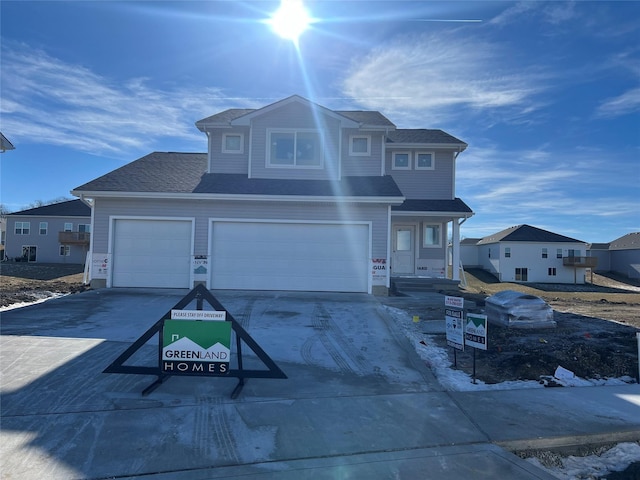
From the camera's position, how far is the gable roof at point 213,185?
12.6 metres

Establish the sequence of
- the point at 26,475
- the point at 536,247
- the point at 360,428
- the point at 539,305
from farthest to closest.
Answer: the point at 536,247, the point at 539,305, the point at 360,428, the point at 26,475

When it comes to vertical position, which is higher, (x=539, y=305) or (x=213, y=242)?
(x=213, y=242)

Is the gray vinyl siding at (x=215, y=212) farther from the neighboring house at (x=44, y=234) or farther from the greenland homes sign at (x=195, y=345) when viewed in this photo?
the neighboring house at (x=44, y=234)

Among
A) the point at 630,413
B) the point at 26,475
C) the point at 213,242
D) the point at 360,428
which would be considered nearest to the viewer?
the point at 26,475

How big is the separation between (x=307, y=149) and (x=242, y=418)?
1121 centimetres

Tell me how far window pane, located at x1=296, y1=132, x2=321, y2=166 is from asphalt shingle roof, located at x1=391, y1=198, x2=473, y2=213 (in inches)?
161

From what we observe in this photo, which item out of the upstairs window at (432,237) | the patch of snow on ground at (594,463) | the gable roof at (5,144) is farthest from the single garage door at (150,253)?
the patch of snow on ground at (594,463)

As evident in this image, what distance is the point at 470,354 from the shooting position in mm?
6660

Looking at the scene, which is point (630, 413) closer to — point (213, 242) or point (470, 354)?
point (470, 354)

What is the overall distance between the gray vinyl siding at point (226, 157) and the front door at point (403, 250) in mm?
6969

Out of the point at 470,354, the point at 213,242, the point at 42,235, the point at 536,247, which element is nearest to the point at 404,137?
the point at 213,242

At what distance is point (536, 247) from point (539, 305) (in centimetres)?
2914

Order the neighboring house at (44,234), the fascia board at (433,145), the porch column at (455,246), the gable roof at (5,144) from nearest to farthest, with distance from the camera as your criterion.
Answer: the gable roof at (5,144), the porch column at (455,246), the fascia board at (433,145), the neighboring house at (44,234)

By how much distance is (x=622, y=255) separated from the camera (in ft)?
143
